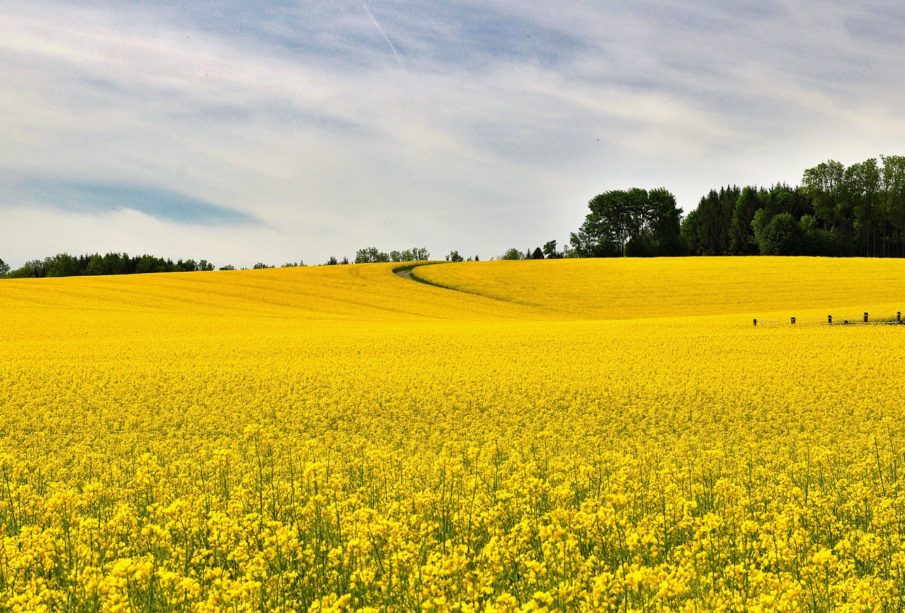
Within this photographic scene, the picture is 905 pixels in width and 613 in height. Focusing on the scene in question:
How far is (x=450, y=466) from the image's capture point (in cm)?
897

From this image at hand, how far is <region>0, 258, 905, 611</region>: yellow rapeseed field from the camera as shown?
237 inches

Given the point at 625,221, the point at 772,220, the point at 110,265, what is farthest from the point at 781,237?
the point at 110,265

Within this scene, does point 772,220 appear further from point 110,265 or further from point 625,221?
point 110,265

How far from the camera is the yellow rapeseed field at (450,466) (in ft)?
19.8

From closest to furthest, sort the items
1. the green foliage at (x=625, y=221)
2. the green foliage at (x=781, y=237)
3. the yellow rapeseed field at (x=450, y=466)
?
the yellow rapeseed field at (x=450, y=466) → the green foliage at (x=781, y=237) → the green foliage at (x=625, y=221)

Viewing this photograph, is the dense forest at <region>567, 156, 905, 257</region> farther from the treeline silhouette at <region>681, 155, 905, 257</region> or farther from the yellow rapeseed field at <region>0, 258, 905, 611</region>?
the yellow rapeseed field at <region>0, 258, 905, 611</region>

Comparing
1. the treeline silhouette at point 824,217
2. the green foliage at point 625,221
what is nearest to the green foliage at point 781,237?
the treeline silhouette at point 824,217

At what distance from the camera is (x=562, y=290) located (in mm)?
62875

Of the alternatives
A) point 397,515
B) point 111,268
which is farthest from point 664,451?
point 111,268

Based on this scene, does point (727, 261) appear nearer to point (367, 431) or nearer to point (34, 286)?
point (34, 286)

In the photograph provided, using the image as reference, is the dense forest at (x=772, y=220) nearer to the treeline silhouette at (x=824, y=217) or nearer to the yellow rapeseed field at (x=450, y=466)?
the treeline silhouette at (x=824, y=217)

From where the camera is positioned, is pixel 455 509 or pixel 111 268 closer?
pixel 455 509

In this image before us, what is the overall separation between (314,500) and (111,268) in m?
113

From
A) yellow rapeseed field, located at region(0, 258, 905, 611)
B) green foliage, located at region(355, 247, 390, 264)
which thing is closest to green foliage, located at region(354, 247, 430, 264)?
green foliage, located at region(355, 247, 390, 264)
